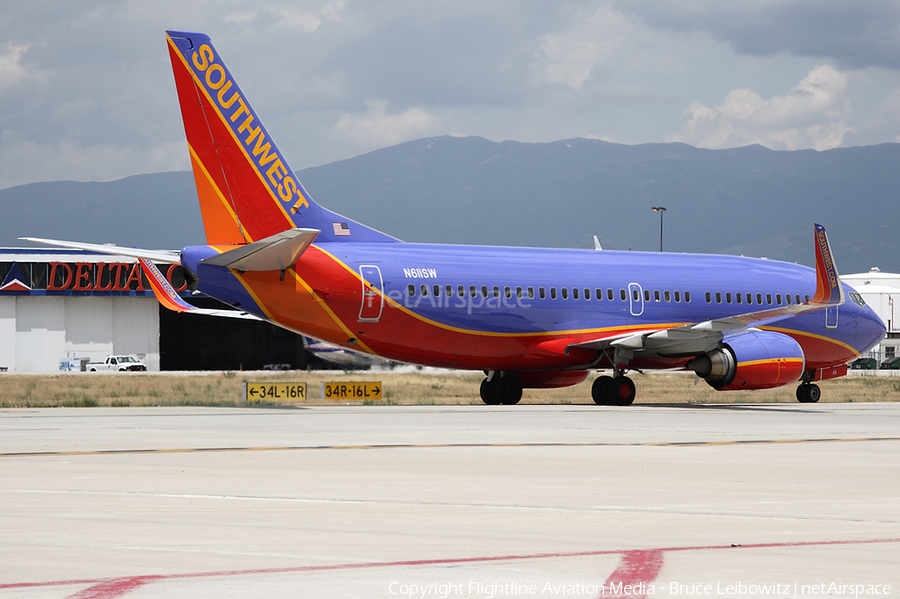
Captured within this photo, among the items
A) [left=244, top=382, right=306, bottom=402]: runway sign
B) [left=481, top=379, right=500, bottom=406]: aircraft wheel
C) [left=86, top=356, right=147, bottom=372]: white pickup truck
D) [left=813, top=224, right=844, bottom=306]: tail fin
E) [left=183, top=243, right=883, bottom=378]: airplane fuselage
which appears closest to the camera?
[left=183, top=243, right=883, bottom=378]: airplane fuselage

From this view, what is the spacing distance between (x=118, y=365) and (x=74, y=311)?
709 cm

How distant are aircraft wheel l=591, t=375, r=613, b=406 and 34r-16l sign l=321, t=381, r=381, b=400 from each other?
20.3 ft

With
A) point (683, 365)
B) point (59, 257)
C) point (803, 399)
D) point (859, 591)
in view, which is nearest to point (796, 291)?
point (803, 399)

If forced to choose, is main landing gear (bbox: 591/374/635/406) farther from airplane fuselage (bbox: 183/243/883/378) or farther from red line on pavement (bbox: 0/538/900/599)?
red line on pavement (bbox: 0/538/900/599)

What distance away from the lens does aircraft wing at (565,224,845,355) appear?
30156 millimetres

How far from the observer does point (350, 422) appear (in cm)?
2198

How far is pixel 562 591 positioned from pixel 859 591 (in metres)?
1.74

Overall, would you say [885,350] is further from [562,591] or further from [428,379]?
[562,591]

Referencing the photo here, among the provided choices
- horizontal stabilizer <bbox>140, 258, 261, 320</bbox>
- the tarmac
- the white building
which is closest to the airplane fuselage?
the tarmac

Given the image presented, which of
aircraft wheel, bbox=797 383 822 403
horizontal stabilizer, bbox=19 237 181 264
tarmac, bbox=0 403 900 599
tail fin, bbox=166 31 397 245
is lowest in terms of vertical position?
aircraft wheel, bbox=797 383 822 403

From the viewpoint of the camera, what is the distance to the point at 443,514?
985 centimetres

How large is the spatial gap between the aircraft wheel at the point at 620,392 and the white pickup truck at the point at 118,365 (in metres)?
49.2

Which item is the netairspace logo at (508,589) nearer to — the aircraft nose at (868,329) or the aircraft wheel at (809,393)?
the aircraft wheel at (809,393)

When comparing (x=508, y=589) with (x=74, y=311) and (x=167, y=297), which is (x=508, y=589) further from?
(x=74, y=311)
